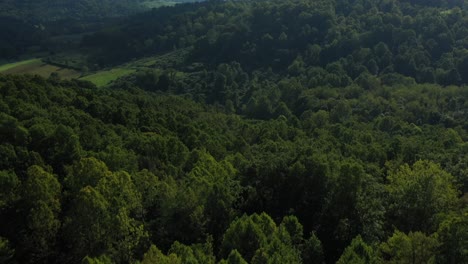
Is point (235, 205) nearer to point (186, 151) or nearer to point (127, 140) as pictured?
point (186, 151)

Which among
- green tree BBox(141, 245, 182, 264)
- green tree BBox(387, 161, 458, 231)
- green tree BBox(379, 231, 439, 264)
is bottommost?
green tree BBox(387, 161, 458, 231)


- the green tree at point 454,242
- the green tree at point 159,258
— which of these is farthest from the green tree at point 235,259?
the green tree at point 454,242

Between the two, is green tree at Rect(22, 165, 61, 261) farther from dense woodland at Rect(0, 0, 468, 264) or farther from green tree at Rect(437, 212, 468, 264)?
green tree at Rect(437, 212, 468, 264)

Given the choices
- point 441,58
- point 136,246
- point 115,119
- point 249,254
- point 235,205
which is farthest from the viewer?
point 441,58

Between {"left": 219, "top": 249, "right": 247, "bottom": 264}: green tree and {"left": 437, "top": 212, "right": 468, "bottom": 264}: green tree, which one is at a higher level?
{"left": 219, "top": 249, "right": 247, "bottom": 264}: green tree

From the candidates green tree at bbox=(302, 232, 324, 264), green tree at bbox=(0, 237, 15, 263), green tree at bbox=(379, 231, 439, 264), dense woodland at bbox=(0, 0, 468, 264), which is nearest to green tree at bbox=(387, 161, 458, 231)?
dense woodland at bbox=(0, 0, 468, 264)

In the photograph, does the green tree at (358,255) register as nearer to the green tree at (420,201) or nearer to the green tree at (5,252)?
the green tree at (420,201)

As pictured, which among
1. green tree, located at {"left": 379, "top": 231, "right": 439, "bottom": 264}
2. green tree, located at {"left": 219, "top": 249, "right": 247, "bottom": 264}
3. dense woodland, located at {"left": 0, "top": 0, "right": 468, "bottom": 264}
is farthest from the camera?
dense woodland, located at {"left": 0, "top": 0, "right": 468, "bottom": 264}

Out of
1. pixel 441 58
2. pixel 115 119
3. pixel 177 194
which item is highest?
pixel 177 194

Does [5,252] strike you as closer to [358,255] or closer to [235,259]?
[235,259]

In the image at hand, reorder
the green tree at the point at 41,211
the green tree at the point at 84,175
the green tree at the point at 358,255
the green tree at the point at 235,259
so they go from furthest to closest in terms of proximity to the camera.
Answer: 1. the green tree at the point at 84,175
2. the green tree at the point at 41,211
3. the green tree at the point at 358,255
4. the green tree at the point at 235,259

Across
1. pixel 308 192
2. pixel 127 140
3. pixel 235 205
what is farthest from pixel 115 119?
pixel 308 192
